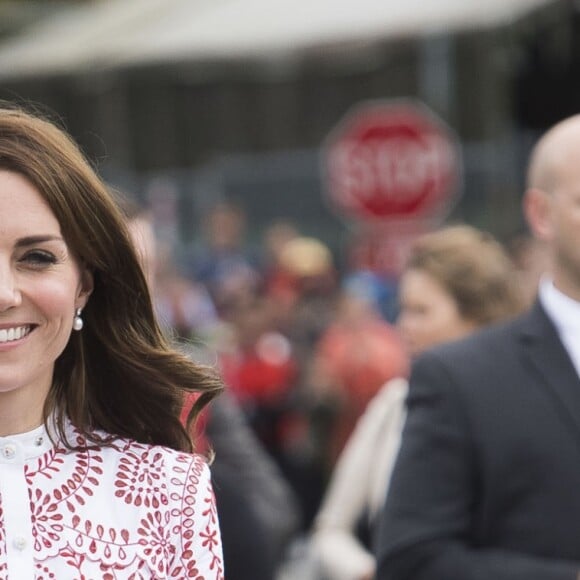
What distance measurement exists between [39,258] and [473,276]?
284 centimetres

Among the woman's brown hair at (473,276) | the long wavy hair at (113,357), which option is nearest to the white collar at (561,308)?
the woman's brown hair at (473,276)

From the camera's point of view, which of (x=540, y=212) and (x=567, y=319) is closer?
(x=567, y=319)

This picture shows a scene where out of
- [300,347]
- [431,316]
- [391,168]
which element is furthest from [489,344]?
[300,347]

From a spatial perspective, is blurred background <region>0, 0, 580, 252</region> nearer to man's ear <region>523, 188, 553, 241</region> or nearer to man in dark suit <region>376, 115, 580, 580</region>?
man's ear <region>523, 188, 553, 241</region>

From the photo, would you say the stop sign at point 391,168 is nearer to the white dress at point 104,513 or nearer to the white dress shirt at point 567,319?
the white dress shirt at point 567,319

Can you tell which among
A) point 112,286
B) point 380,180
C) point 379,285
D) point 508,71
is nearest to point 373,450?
point 112,286

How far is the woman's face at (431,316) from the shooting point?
5.46 m

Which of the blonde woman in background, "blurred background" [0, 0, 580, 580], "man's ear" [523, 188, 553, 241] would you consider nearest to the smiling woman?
"blurred background" [0, 0, 580, 580]

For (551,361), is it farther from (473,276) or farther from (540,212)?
(473,276)

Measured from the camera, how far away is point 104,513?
290 centimetres

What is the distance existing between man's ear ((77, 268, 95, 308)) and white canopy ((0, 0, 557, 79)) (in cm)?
1395

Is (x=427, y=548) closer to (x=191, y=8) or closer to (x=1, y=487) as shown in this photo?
(x=1, y=487)

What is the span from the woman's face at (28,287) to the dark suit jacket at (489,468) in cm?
146

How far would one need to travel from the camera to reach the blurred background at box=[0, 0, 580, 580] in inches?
397
